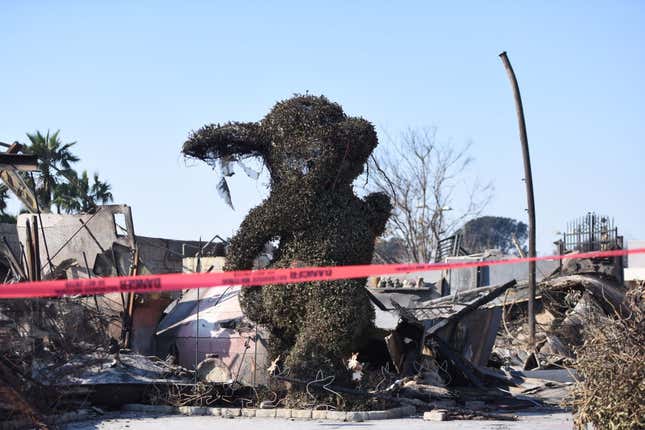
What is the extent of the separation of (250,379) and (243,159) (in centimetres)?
335

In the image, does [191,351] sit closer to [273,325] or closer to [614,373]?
[273,325]

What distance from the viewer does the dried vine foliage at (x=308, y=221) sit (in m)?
12.8

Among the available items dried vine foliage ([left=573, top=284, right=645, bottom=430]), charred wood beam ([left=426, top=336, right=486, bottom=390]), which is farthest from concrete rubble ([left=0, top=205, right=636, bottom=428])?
dried vine foliage ([left=573, top=284, right=645, bottom=430])

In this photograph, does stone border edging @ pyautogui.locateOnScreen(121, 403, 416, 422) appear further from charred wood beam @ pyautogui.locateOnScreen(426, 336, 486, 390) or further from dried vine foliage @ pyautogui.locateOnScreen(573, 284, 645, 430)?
dried vine foliage @ pyautogui.locateOnScreen(573, 284, 645, 430)

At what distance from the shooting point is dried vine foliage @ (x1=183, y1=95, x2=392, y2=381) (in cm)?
1283

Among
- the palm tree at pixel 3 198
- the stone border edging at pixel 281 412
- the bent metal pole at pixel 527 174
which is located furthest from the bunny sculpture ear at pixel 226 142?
the palm tree at pixel 3 198

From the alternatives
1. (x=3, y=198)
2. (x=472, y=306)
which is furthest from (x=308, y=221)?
(x=3, y=198)

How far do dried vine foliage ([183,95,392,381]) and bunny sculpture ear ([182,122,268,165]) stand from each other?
0.05ft

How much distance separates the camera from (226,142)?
13.9 m

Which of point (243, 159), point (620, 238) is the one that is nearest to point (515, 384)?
point (243, 159)

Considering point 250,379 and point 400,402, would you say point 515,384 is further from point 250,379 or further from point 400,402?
point 250,379

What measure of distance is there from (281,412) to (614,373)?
530 centimetres

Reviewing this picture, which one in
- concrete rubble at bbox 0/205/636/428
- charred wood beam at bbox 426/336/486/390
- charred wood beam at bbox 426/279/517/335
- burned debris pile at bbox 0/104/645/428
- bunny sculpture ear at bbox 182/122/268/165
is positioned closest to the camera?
concrete rubble at bbox 0/205/636/428

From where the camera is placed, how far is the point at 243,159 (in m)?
14.1
